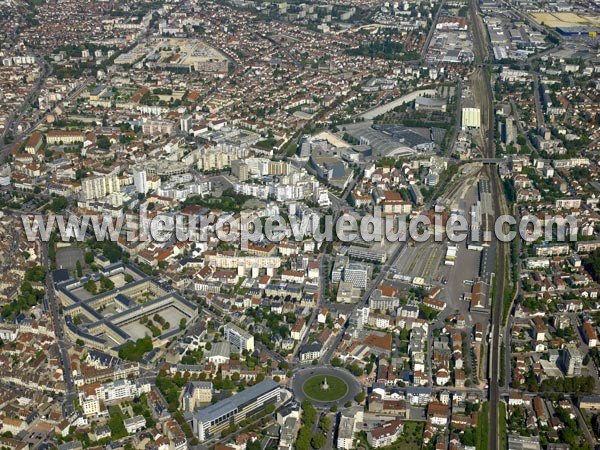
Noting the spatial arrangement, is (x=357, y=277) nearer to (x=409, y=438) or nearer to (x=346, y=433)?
(x=409, y=438)

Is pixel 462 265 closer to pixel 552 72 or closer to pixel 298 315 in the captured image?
pixel 298 315

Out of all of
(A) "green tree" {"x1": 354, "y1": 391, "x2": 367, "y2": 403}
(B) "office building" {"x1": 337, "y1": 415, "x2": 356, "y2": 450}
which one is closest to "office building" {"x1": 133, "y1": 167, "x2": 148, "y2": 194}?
Result: (A) "green tree" {"x1": 354, "y1": 391, "x2": 367, "y2": 403}

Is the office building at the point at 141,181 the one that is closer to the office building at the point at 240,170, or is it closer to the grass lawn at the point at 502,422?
the office building at the point at 240,170

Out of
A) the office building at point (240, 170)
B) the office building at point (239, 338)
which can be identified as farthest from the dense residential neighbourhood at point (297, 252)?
the office building at point (240, 170)

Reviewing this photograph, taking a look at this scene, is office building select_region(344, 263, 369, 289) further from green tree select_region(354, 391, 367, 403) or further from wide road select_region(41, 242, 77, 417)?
wide road select_region(41, 242, 77, 417)

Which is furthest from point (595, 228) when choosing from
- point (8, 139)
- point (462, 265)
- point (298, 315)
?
point (8, 139)

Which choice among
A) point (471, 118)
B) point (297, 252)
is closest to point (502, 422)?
point (297, 252)
